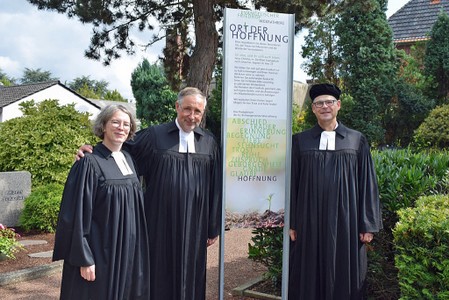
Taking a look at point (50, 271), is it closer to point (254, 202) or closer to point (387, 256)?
point (254, 202)

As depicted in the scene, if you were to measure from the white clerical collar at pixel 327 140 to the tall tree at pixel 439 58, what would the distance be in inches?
587

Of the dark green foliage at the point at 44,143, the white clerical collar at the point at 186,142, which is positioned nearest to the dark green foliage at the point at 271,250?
the white clerical collar at the point at 186,142

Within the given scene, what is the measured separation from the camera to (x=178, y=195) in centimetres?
389

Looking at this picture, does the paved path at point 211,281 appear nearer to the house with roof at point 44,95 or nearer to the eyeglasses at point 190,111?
the eyeglasses at point 190,111

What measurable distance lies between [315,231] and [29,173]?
244 inches

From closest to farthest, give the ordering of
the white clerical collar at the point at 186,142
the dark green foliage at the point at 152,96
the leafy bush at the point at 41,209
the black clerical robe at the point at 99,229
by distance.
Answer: the black clerical robe at the point at 99,229 → the white clerical collar at the point at 186,142 → the leafy bush at the point at 41,209 → the dark green foliage at the point at 152,96

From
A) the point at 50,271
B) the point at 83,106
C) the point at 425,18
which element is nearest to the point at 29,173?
the point at 50,271

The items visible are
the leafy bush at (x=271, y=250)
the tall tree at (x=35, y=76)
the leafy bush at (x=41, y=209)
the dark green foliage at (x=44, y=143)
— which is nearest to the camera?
the leafy bush at (x=271, y=250)

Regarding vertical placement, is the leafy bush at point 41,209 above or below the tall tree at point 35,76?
below

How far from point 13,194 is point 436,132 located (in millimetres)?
10340

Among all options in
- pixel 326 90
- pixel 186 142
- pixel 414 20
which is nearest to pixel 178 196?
pixel 186 142

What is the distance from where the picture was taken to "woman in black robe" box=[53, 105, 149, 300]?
10.4 ft

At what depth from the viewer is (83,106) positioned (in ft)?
128

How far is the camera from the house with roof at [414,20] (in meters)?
24.5
